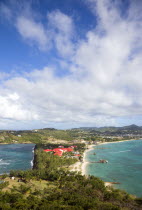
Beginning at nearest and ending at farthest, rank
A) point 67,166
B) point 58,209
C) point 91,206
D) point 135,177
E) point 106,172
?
point 58,209 < point 91,206 < point 135,177 < point 106,172 < point 67,166

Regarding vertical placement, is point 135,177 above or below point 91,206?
below

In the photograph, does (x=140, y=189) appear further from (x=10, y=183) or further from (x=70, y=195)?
(x=10, y=183)

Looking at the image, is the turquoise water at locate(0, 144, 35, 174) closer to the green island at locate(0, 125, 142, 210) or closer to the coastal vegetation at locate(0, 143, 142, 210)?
the coastal vegetation at locate(0, 143, 142, 210)

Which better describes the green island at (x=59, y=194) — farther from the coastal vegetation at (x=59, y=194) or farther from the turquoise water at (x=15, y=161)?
the turquoise water at (x=15, y=161)

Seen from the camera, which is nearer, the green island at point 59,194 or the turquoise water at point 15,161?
the green island at point 59,194

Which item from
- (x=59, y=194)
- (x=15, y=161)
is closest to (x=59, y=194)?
(x=59, y=194)

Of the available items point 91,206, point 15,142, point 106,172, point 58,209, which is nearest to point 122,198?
point 91,206

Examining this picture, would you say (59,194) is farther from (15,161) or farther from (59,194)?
(15,161)

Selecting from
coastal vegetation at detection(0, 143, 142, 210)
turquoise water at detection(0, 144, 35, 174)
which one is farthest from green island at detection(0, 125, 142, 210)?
turquoise water at detection(0, 144, 35, 174)

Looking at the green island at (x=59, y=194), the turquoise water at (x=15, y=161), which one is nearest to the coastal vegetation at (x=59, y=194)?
the green island at (x=59, y=194)

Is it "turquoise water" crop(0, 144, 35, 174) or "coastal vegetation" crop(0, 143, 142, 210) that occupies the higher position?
"coastal vegetation" crop(0, 143, 142, 210)

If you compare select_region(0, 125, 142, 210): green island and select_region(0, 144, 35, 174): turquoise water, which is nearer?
select_region(0, 125, 142, 210): green island
